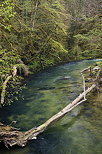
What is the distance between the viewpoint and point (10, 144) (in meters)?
5.55

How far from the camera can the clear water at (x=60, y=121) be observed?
228 inches

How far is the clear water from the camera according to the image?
228 inches

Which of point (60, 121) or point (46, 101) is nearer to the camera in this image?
point (60, 121)

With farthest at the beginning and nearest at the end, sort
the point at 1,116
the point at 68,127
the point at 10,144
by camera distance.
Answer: the point at 1,116 → the point at 68,127 → the point at 10,144

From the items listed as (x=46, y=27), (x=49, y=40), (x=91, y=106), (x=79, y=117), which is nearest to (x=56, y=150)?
(x=79, y=117)

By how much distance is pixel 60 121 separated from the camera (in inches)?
300

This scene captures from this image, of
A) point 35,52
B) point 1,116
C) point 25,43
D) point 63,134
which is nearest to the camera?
point 63,134

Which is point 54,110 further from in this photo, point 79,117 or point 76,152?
point 76,152

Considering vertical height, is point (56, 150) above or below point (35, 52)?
below

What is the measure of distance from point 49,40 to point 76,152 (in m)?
15.4

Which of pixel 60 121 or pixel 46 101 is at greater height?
pixel 46 101

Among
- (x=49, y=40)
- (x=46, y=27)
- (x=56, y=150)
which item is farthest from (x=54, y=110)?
(x=46, y=27)

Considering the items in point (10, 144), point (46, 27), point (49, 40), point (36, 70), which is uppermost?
point (46, 27)

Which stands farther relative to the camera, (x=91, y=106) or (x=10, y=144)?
(x=91, y=106)
